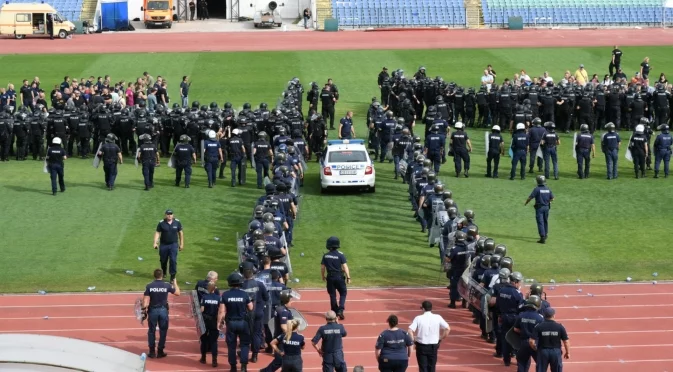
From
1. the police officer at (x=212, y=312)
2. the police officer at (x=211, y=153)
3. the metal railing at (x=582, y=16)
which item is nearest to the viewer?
the police officer at (x=212, y=312)

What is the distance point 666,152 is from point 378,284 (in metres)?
12.0

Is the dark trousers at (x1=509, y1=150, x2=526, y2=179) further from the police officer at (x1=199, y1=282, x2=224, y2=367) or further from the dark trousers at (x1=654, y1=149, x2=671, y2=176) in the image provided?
the police officer at (x1=199, y1=282, x2=224, y2=367)

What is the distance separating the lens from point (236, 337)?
755 inches

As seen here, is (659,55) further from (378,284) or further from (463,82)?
(378,284)

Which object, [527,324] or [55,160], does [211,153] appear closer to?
[55,160]

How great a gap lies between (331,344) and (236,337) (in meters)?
2.11

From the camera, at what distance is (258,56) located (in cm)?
5931

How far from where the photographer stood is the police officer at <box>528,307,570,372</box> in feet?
57.5

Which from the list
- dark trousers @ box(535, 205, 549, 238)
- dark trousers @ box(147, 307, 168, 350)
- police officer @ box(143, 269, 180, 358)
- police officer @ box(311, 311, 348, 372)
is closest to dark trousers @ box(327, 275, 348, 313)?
police officer @ box(143, 269, 180, 358)

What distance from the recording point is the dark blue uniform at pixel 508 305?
19219mm

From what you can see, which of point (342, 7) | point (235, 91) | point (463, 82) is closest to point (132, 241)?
point (235, 91)

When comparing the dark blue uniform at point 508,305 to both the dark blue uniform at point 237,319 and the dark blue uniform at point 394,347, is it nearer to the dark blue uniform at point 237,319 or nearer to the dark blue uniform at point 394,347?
the dark blue uniform at point 394,347

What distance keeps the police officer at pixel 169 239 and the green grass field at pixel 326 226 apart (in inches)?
38.3

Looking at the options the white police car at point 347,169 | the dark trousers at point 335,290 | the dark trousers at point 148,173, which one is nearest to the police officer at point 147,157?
the dark trousers at point 148,173
